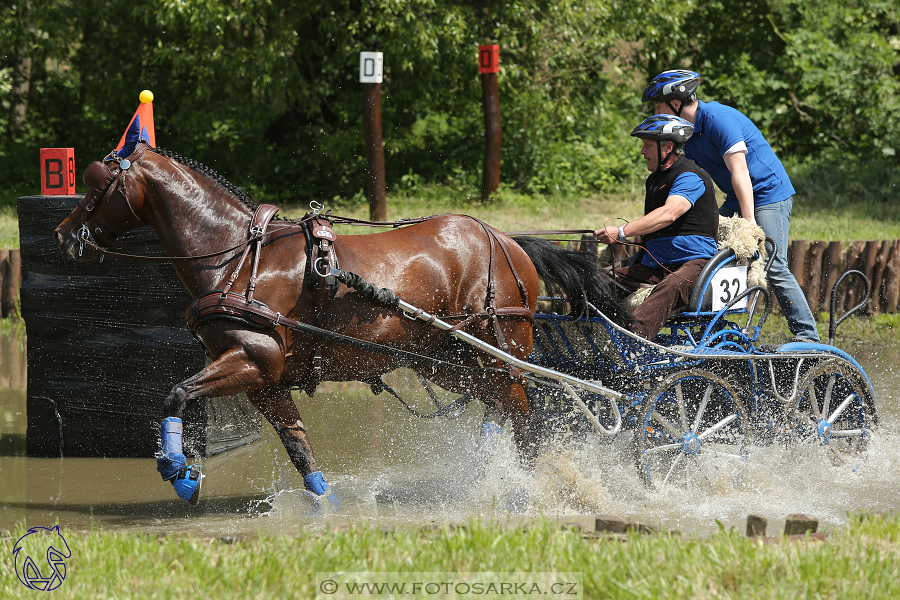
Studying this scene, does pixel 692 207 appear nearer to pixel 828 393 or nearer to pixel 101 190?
pixel 828 393

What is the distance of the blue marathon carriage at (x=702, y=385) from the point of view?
4.76 m

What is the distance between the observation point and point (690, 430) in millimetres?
4855

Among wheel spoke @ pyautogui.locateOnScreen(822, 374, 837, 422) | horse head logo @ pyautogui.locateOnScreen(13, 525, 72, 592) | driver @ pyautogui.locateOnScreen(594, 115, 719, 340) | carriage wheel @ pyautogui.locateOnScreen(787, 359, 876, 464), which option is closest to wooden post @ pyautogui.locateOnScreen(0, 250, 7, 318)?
horse head logo @ pyautogui.locateOnScreen(13, 525, 72, 592)

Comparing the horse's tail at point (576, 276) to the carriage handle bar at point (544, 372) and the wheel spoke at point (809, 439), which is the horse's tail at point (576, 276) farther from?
the wheel spoke at point (809, 439)

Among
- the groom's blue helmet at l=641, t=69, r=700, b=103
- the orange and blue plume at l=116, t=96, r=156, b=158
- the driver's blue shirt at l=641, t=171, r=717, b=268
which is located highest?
the groom's blue helmet at l=641, t=69, r=700, b=103

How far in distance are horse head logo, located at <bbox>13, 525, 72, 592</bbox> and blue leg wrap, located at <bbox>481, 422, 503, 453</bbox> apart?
89.3 inches

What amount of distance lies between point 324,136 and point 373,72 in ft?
13.0

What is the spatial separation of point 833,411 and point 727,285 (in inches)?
47.7

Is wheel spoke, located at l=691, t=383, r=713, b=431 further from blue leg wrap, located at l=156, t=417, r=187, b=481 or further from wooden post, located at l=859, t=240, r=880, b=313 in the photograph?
wooden post, located at l=859, t=240, r=880, b=313

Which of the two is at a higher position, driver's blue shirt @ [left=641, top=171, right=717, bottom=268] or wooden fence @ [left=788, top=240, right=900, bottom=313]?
driver's blue shirt @ [left=641, top=171, right=717, bottom=268]

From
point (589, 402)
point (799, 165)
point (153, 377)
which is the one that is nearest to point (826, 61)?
point (799, 165)

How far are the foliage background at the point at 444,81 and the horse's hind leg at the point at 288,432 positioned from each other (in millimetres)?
8084

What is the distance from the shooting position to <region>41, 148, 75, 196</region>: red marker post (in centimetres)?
566

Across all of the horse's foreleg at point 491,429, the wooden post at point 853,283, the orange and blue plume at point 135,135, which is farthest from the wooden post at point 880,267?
the orange and blue plume at point 135,135
